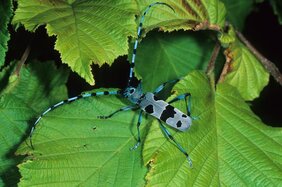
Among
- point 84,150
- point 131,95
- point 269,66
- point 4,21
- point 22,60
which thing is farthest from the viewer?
point 269,66

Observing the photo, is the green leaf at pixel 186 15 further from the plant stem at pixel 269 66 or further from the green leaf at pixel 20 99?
the green leaf at pixel 20 99

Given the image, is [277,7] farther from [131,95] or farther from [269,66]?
[131,95]

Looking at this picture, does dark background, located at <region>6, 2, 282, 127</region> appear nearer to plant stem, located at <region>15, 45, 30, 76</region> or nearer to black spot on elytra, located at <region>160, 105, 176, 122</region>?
plant stem, located at <region>15, 45, 30, 76</region>

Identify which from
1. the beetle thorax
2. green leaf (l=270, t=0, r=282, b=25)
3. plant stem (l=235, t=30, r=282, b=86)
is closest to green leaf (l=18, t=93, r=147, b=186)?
the beetle thorax

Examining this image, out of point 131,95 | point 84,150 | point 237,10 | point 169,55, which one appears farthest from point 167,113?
point 237,10

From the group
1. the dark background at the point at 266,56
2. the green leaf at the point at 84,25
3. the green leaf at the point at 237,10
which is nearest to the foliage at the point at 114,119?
the green leaf at the point at 84,25

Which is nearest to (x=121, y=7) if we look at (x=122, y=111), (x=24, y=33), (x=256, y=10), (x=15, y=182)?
(x=122, y=111)
